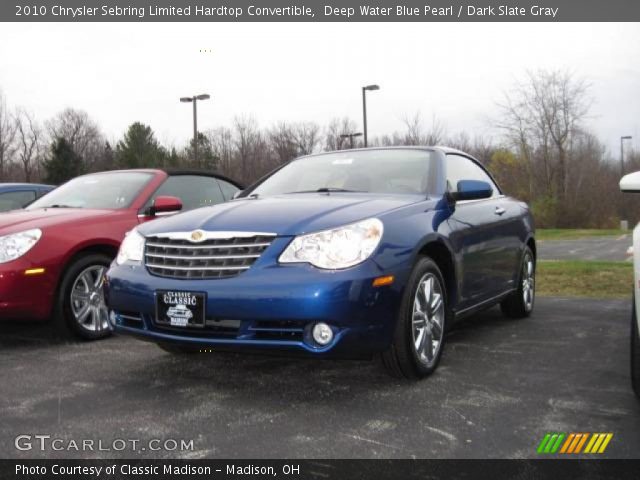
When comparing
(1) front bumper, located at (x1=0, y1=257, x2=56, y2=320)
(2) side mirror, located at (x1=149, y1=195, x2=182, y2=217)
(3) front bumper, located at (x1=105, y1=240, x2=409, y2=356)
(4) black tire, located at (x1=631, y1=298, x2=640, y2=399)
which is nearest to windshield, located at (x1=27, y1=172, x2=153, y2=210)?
(2) side mirror, located at (x1=149, y1=195, x2=182, y2=217)

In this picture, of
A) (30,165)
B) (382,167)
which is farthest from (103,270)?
(30,165)

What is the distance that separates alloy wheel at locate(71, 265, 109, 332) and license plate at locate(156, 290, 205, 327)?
1.83m

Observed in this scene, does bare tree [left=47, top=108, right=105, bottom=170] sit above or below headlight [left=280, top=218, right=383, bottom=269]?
above

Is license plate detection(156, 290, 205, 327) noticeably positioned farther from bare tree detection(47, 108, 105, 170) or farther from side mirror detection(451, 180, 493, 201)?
bare tree detection(47, 108, 105, 170)

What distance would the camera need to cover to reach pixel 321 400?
11.6 ft

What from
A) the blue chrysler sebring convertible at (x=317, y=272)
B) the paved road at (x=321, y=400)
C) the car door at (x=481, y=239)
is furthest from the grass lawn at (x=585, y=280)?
the blue chrysler sebring convertible at (x=317, y=272)

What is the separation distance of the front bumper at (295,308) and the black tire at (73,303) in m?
1.94

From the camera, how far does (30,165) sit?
59.3 metres

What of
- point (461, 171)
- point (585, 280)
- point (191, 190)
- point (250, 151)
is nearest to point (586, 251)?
point (585, 280)

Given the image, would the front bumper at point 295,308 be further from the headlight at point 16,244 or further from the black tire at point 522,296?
the black tire at point 522,296

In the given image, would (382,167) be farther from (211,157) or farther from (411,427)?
(211,157)

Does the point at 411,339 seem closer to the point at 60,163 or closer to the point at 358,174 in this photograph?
the point at 358,174

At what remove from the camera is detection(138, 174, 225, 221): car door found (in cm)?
614
